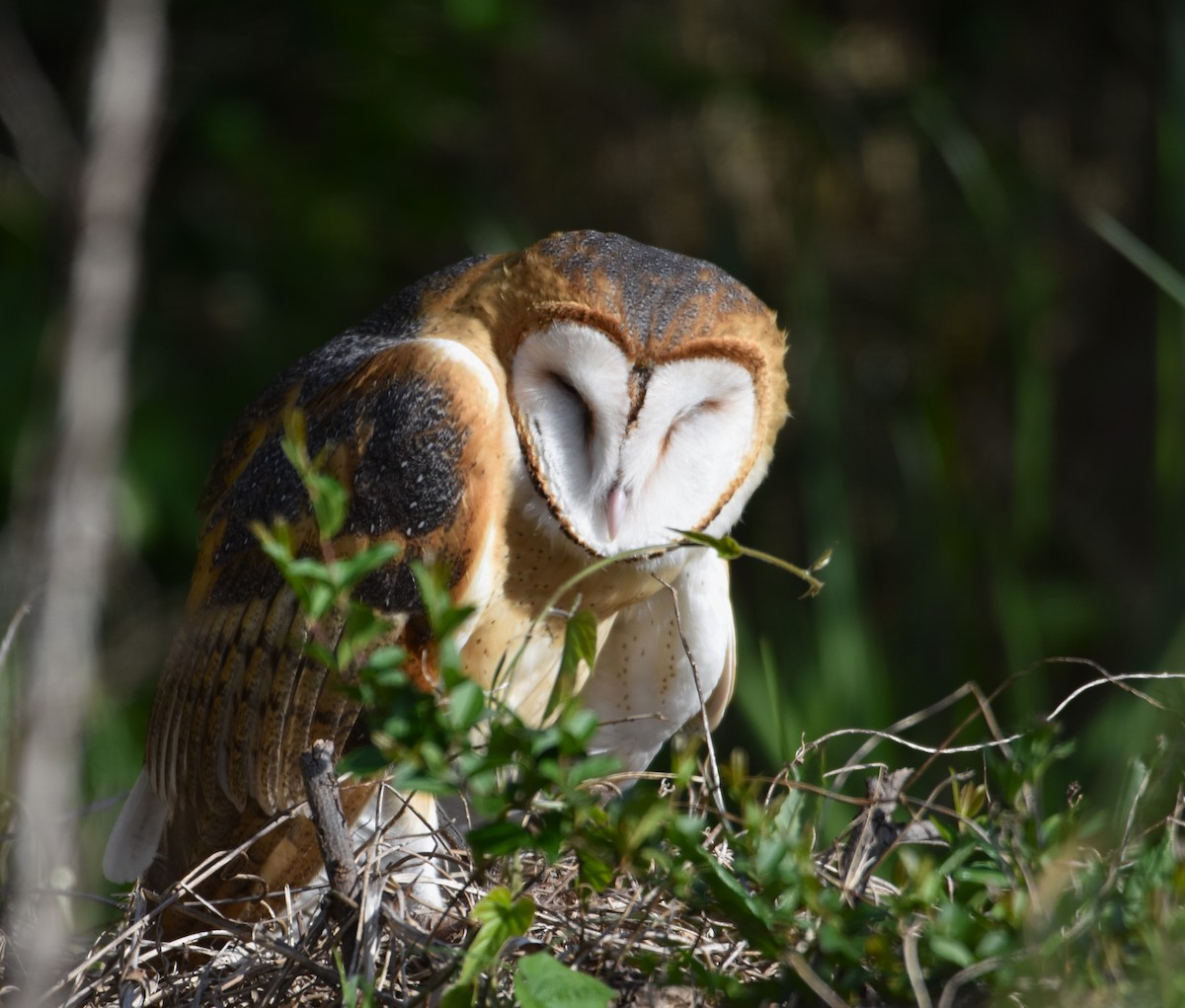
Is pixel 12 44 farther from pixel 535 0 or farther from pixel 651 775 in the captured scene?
pixel 651 775

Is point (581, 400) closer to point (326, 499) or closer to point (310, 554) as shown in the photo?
point (310, 554)

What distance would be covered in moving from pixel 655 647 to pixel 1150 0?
3.51m

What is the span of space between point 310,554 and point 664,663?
521mm

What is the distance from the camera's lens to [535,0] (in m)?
3.84

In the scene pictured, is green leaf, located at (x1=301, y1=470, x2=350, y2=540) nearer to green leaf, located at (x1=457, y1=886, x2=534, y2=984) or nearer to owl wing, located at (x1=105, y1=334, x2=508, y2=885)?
green leaf, located at (x1=457, y1=886, x2=534, y2=984)

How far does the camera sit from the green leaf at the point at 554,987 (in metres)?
1.00

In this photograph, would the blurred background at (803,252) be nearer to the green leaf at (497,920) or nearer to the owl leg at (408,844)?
the owl leg at (408,844)

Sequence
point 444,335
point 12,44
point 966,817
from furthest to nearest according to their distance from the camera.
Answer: point 12,44 < point 444,335 < point 966,817

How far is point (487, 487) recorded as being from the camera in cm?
155

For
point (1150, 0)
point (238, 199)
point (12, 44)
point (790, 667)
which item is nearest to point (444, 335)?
point (790, 667)

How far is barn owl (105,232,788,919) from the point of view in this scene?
153 cm

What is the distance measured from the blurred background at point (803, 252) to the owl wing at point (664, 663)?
13.1 inches

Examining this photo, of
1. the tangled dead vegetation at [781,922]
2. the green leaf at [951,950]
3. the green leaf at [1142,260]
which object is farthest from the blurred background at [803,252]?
the green leaf at [951,950]

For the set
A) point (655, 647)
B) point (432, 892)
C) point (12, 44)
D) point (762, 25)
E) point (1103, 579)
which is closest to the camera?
point (432, 892)
